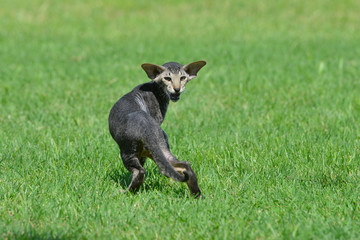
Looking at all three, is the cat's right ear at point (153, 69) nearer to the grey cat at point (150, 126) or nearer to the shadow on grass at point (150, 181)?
the grey cat at point (150, 126)

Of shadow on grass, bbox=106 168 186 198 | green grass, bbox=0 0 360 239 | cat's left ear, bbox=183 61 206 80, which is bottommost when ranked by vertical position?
shadow on grass, bbox=106 168 186 198

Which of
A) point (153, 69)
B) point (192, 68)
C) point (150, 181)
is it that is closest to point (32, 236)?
point (150, 181)

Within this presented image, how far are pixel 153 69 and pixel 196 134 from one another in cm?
207

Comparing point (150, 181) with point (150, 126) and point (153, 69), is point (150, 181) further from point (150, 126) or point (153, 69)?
point (153, 69)

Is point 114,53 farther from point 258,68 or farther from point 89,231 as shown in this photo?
point 89,231

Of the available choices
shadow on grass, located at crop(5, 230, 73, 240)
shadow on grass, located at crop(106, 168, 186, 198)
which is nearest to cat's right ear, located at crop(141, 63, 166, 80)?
shadow on grass, located at crop(106, 168, 186, 198)

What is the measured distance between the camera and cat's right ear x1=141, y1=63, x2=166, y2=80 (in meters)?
5.26

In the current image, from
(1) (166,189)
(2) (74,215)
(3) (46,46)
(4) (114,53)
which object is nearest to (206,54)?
(4) (114,53)

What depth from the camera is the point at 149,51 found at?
13.4 metres

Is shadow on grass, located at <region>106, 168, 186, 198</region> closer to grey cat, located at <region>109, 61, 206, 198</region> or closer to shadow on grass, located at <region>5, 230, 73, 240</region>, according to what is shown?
grey cat, located at <region>109, 61, 206, 198</region>

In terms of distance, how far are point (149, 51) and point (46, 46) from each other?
2.86 m

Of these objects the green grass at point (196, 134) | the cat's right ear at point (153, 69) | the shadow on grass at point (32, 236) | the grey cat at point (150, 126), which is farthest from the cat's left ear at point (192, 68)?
the shadow on grass at point (32, 236)

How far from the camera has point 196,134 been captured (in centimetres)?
722

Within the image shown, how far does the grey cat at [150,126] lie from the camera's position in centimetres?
471
